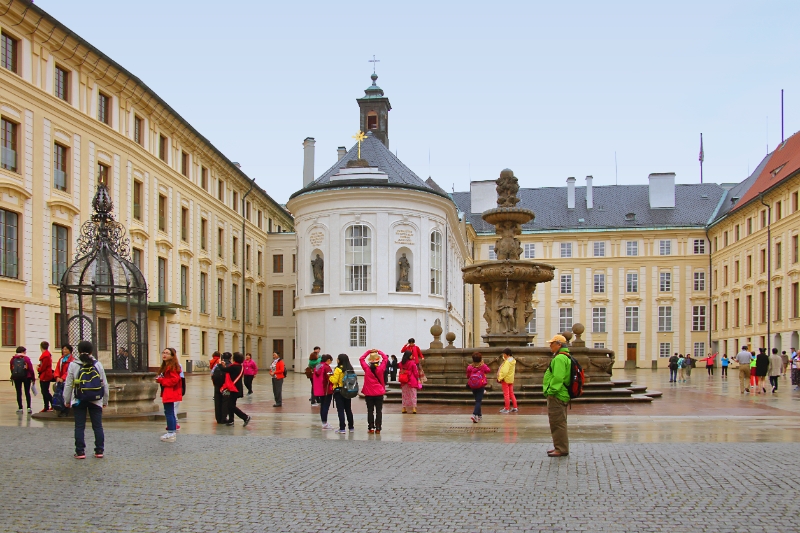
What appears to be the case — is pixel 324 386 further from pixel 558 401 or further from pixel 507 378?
pixel 558 401

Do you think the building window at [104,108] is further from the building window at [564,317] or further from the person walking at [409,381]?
the building window at [564,317]

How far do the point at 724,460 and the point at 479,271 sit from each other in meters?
13.2

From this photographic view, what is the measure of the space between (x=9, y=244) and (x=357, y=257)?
70.0 feet

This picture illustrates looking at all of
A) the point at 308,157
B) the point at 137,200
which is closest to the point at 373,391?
the point at 137,200

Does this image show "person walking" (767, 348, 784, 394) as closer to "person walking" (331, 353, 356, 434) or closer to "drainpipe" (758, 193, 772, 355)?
"person walking" (331, 353, 356, 434)

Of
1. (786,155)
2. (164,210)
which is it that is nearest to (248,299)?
(164,210)

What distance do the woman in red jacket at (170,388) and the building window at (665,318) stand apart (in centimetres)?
7041

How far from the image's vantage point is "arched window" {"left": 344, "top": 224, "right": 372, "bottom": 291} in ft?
156

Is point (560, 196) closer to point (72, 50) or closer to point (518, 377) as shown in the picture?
point (72, 50)

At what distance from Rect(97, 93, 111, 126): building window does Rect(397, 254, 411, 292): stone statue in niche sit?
699 inches

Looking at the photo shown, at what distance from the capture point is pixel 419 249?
160 ft

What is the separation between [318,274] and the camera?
48531 mm

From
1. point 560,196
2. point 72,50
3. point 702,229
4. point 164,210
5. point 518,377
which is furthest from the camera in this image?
point 560,196

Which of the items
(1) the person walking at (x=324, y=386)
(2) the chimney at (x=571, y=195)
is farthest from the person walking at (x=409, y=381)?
(2) the chimney at (x=571, y=195)
